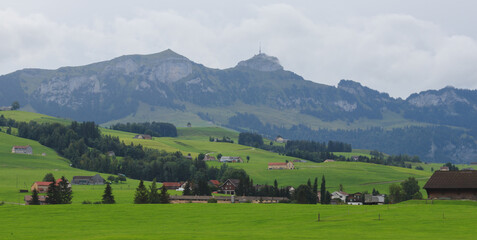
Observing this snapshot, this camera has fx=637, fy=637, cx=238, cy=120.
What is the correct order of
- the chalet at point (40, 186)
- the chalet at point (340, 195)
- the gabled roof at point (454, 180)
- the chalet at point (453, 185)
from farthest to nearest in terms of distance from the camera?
the chalet at point (340, 195), the chalet at point (40, 186), the gabled roof at point (454, 180), the chalet at point (453, 185)

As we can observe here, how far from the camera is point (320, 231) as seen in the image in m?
61.2

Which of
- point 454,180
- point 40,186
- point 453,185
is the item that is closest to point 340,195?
point 454,180

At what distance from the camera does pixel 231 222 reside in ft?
241

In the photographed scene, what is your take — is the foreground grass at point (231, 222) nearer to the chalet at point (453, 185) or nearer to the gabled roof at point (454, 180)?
the chalet at point (453, 185)

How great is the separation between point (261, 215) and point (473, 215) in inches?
984

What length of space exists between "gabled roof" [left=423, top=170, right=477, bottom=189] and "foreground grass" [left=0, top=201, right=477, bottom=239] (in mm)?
10403

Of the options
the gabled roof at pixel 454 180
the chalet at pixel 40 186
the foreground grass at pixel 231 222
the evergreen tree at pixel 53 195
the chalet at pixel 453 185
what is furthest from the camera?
the chalet at pixel 40 186

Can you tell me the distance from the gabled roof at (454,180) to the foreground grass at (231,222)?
410 inches

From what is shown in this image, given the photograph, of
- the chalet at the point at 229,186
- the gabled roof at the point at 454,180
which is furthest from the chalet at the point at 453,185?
the chalet at the point at 229,186

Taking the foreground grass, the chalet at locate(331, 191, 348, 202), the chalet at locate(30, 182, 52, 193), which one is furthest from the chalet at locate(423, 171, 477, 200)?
the chalet at locate(30, 182, 52, 193)

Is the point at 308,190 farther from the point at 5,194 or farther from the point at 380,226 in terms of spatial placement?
the point at 380,226

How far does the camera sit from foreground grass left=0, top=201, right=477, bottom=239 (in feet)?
194

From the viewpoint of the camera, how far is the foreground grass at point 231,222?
59062 mm

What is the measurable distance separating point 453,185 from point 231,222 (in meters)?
49.1
